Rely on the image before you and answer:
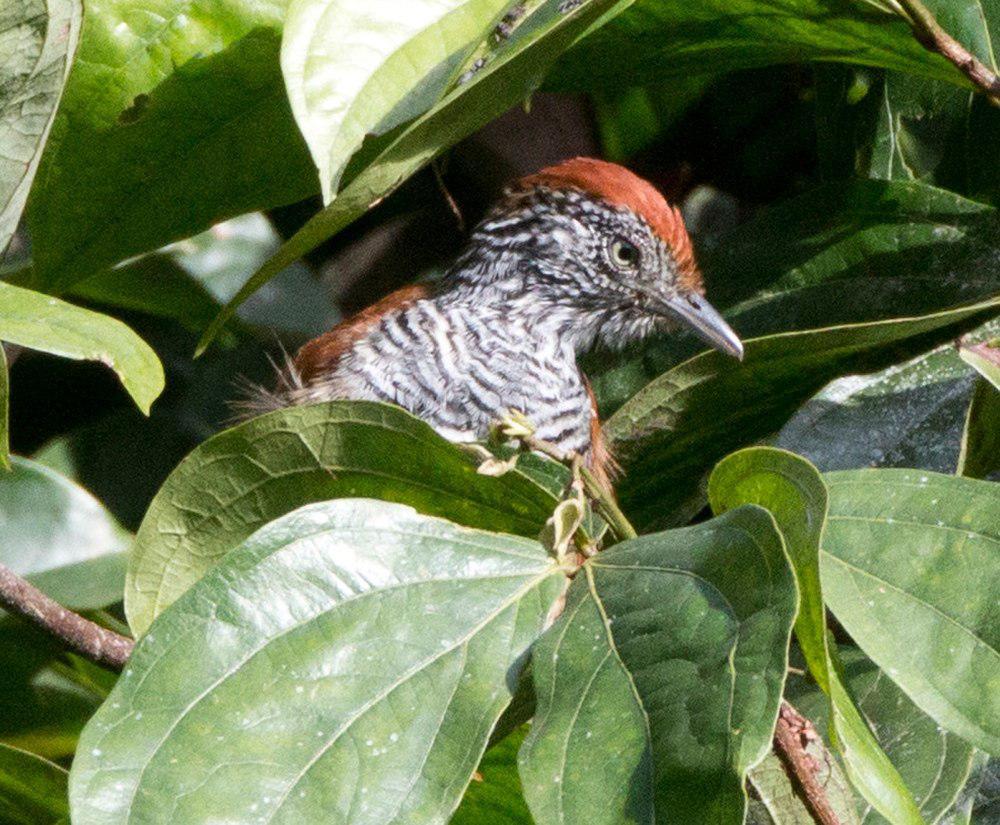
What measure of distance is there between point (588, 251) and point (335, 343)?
2.50 ft

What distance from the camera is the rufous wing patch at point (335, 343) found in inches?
125

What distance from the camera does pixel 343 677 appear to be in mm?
1534

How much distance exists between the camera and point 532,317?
362 centimetres

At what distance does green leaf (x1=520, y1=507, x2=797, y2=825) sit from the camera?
139 cm

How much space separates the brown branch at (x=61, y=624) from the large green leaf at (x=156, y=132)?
23.0 inches

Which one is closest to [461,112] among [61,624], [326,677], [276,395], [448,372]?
[326,677]

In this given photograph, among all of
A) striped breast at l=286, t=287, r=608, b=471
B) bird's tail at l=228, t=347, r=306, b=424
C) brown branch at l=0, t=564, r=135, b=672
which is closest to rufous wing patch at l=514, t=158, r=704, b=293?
striped breast at l=286, t=287, r=608, b=471

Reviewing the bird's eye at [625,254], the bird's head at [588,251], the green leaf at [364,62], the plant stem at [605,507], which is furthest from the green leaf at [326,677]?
the bird's eye at [625,254]

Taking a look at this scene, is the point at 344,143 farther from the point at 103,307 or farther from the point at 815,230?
the point at 103,307

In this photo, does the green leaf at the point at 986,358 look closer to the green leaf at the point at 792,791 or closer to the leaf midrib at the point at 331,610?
the green leaf at the point at 792,791

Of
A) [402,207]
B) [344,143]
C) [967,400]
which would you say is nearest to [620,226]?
[402,207]

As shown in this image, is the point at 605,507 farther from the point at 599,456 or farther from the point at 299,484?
the point at 599,456

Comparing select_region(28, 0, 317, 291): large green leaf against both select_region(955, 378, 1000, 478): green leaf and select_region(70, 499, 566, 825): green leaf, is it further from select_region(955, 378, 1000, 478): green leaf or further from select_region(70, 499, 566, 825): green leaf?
select_region(955, 378, 1000, 478): green leaf

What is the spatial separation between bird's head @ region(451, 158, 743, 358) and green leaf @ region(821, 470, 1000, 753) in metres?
1.68
